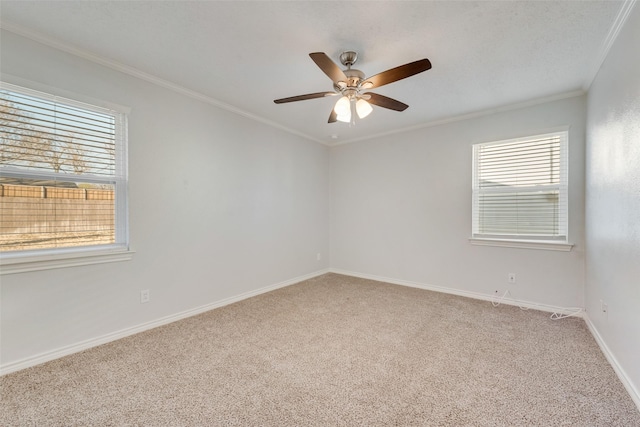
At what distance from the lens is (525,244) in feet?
10.5

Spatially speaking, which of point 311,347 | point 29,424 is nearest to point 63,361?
point 29,424

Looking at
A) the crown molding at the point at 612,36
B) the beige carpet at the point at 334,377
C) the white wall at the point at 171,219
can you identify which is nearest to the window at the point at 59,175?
the white wall at the point at 171,219

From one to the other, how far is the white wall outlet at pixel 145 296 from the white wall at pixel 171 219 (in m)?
0.03

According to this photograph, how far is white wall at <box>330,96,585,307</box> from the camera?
9.79ft

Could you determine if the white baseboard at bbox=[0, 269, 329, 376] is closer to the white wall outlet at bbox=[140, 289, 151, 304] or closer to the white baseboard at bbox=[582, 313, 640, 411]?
the white wall outlet at bbox=[140, 289, 151, 304]

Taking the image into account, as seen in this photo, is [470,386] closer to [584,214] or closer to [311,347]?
[311,347]

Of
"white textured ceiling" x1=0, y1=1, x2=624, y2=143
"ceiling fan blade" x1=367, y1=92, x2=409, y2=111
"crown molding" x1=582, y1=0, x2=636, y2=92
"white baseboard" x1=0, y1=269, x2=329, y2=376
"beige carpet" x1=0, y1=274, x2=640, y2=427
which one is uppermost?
"white textured ceiling" x1=0, y1=1, x2=624, y2=143

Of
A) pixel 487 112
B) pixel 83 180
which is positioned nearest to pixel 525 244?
pixel 487 112

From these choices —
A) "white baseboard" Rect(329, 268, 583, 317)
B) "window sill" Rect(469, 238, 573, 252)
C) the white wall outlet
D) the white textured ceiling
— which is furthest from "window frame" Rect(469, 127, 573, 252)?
the white wall outlet

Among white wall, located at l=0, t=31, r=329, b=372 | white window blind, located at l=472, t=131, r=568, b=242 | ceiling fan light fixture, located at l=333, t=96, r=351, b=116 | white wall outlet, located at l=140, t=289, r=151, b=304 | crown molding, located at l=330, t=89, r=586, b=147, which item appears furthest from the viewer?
white window blind, located at l=472, t=131, r=568, b=242

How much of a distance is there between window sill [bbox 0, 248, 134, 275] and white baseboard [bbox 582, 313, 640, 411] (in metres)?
3.84

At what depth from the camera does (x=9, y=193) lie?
1943mm

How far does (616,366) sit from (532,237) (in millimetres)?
1603

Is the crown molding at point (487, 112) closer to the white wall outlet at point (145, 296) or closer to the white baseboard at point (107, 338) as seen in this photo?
the white baseboard at point (107, 338)
